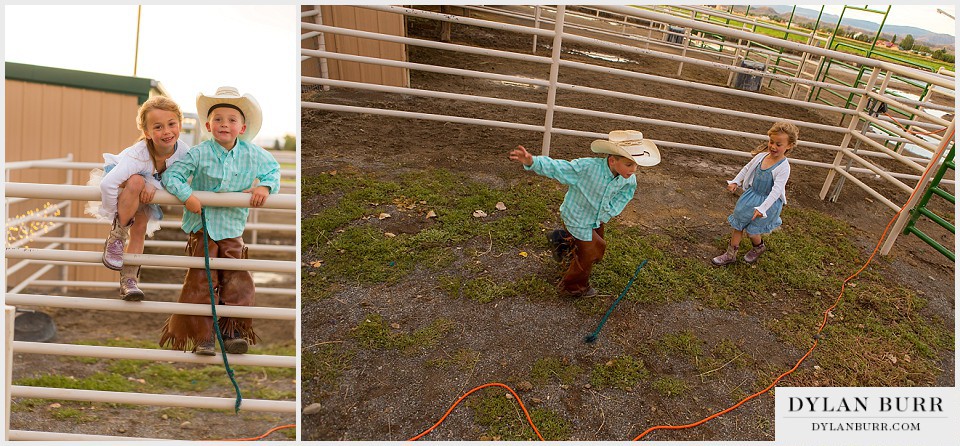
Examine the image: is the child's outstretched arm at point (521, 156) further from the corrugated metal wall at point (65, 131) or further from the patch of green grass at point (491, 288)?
the corrugated metal wall at point (65, 131)

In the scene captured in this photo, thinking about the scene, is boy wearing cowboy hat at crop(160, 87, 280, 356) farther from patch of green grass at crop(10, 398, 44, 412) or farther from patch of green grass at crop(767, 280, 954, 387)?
patch of green grass at crop(767, 280, 954, 387)

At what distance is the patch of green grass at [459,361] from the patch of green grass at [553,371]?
27cm

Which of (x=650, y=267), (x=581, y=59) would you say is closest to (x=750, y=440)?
(x=650, y=267)

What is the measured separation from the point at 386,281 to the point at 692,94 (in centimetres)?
626

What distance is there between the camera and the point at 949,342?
3.19 m

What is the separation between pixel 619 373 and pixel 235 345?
65.4 inches

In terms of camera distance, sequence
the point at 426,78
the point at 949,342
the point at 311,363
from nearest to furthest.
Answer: the point at 311,363 < the point at 949,342 < the point at 426,78

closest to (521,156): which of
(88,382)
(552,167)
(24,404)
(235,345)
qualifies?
(552,167)

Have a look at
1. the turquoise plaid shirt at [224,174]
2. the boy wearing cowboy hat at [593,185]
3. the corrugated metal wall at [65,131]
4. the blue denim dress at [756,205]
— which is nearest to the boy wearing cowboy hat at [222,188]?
the turquoise plaid shirt at [224,174]

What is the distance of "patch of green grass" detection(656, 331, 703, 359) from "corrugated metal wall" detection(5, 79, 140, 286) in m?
5.87

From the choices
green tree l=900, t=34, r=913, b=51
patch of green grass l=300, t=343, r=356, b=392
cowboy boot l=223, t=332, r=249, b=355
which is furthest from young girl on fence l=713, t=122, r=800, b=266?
green tree l=900, t=34, r=913, b=51

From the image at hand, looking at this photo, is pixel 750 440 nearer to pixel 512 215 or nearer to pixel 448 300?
pixel 448 300

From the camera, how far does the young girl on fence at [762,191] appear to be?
3.29 m

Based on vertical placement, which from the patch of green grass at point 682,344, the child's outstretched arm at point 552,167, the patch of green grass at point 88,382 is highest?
the child's outstretched arm at point 552,167
